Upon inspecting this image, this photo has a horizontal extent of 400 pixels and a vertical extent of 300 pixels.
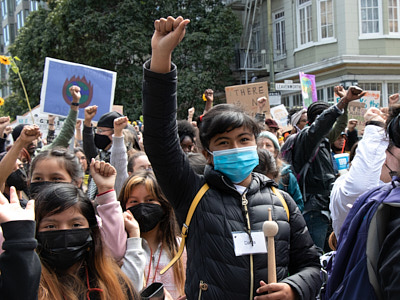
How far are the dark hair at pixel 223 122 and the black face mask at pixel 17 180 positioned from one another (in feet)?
7.60

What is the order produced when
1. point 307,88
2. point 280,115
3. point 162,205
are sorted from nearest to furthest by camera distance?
1. point 162,205
2. point 280,115
3. point 307,88

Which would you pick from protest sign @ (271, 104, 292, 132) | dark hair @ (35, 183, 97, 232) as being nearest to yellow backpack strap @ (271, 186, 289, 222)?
dark hair @ (35, 183, 97, 232)

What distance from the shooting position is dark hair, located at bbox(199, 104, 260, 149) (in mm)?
2557

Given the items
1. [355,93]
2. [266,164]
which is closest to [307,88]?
[355,93]

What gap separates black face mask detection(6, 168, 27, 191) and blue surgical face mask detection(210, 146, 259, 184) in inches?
95.5

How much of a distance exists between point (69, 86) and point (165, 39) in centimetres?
537

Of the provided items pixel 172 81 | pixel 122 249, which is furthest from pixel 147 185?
pixel 172 81

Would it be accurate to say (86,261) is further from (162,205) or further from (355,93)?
(355,93)

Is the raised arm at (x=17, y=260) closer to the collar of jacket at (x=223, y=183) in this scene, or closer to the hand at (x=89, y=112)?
the collar of jacket at (x=223, y=183)

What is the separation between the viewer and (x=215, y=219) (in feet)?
7.86

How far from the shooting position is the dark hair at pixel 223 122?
256 cm

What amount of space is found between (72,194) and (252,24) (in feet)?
76.9

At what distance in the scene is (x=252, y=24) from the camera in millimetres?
25000

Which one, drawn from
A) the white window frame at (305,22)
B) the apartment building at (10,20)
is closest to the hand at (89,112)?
the white window frame at (305,22)
